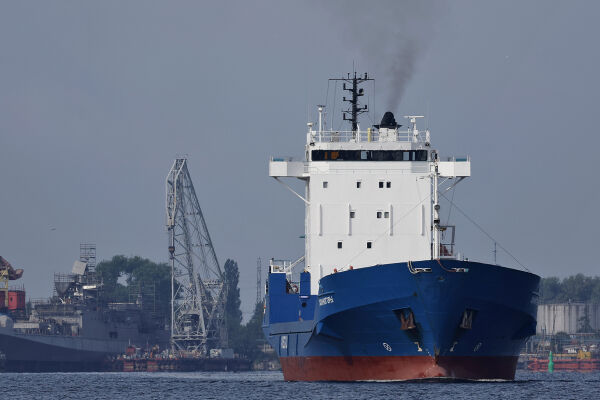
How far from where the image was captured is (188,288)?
6747 inches

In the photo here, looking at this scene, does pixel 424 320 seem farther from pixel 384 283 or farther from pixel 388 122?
pixel 388 122

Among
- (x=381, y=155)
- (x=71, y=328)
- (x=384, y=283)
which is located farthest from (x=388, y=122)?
(x=71, y=328)

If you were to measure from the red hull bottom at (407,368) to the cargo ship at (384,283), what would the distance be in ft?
0.19

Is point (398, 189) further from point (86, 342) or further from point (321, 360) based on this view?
point (86, 342)

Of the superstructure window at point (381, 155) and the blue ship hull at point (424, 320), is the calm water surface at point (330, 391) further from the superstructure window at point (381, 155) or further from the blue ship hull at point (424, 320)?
the superstructure window at point (381, 155)

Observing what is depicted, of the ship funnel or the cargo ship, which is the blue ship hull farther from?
the ship funnel

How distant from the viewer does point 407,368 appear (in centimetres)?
5972

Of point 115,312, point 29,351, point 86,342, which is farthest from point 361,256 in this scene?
point 115,312

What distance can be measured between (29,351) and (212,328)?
39.7 meters

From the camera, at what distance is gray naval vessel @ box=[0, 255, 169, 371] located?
141500 millimetres

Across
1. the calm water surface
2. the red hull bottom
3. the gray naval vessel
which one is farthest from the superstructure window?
the gray naval vessel

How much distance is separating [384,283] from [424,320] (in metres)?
2.45

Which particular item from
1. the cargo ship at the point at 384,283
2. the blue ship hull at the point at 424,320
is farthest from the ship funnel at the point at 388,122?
the blue ship hull at the point at 424,320

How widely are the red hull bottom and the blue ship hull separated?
5 centimetres
